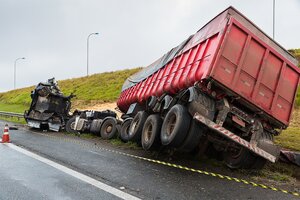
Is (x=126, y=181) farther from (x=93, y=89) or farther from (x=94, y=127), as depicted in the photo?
(x=93, y=89)

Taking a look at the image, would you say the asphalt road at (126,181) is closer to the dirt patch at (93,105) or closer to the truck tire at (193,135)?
the truck tire at (193,135)

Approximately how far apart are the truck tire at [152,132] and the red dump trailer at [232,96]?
0.02 m

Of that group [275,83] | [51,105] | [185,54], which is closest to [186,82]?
[185,54]

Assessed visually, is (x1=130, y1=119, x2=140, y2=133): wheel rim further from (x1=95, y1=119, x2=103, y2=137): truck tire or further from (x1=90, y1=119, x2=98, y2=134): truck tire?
(x1=90, y1=119, x2=98, y2=134): truck tire

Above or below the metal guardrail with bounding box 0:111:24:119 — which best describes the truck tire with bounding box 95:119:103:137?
above

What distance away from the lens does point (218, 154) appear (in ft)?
31.7

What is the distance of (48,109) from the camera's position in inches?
694

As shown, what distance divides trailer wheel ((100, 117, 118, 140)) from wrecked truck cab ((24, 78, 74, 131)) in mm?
3496

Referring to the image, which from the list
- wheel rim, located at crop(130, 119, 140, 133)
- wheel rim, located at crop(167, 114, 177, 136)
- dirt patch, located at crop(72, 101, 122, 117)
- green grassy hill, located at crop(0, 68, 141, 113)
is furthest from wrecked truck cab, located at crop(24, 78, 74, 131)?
green grassy hill, located at crop(0, 68, 141, 113)

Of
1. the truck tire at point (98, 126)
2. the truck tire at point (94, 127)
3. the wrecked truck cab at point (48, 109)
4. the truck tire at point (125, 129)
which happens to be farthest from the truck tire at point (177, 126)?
the wrecked truck cab at point (48, 109)

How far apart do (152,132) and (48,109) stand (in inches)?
379

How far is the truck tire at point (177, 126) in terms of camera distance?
7.91m

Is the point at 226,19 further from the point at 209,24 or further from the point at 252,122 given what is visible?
the point at 252,122

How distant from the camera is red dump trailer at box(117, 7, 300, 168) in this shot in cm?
794
